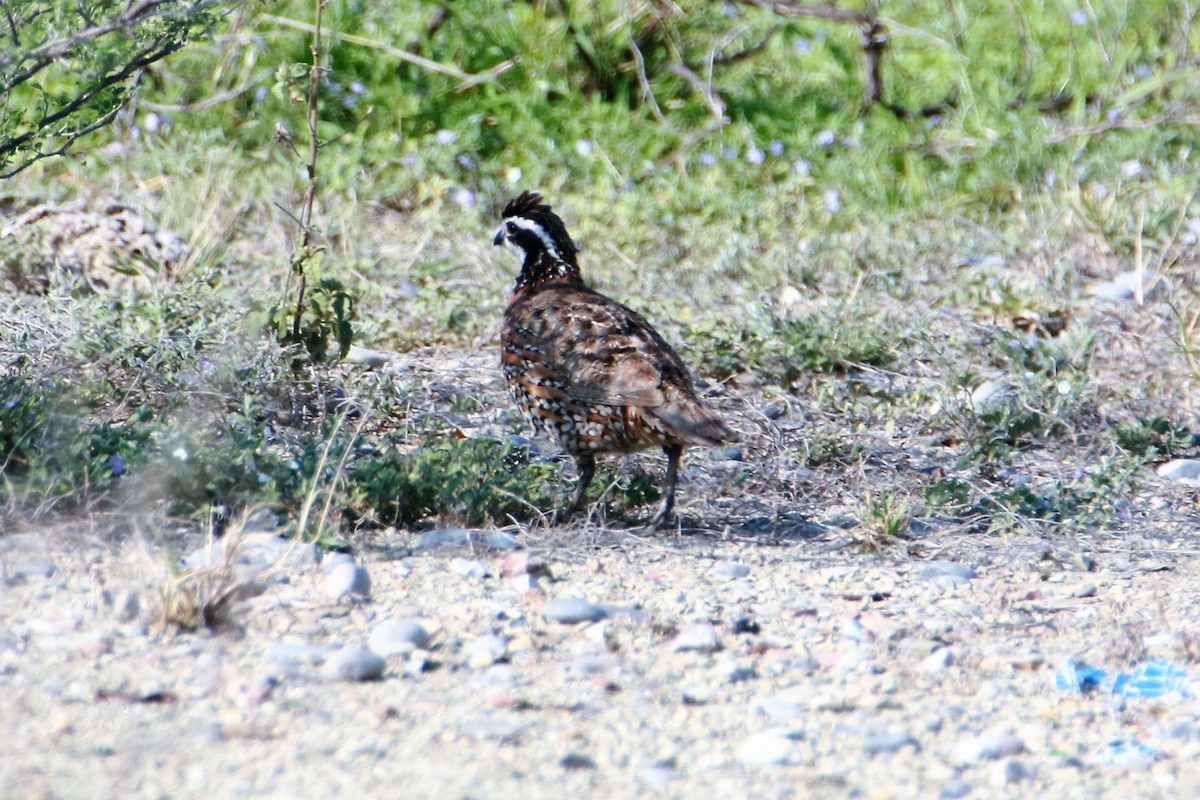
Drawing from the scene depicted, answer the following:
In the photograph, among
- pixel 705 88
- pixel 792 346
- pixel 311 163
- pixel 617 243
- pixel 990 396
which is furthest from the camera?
pixel 705 88

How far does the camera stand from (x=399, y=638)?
358cm

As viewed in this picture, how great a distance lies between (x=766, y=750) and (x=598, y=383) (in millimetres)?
2086

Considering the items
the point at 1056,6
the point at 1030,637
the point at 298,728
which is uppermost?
the point at 1056,6

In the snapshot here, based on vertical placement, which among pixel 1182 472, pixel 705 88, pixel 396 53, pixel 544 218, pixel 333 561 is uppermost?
pixel 396 53

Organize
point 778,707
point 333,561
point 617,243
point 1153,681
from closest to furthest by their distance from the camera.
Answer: point 778,707
point 1153,681
point 333,561
point 617,243

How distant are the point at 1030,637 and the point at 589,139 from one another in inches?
223

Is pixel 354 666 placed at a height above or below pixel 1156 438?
above

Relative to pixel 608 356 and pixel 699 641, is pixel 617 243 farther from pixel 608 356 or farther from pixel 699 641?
→ pixel 699 641

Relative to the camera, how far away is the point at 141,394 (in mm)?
5555

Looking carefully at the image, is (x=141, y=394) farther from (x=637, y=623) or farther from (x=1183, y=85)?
(x=1183, y=85)

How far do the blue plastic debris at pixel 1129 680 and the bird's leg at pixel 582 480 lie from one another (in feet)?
6.03

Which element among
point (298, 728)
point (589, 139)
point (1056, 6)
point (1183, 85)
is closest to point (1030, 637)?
point (298, 728)

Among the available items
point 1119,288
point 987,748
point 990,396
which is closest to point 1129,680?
point 987,748

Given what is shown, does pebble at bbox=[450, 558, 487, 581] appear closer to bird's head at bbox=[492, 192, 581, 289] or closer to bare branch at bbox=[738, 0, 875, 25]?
bird's head at bbox=[492, 192, 581, 289]
